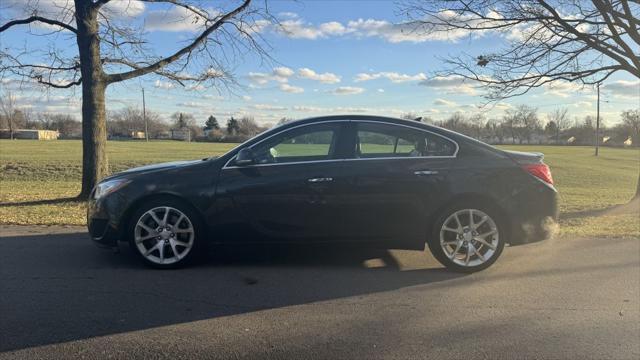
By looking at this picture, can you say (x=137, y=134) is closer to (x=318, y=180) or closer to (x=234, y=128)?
(x=234, y=128)

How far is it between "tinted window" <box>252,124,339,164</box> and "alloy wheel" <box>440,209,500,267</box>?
1.47m

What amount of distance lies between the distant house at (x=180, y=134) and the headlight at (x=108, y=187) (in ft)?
344

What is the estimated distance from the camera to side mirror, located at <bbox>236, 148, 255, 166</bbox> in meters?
5.11

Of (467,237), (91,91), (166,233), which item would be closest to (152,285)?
(166,233)

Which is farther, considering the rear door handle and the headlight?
the headlight

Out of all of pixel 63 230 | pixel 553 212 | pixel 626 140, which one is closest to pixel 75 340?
pixel 63 230

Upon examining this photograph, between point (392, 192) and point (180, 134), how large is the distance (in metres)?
116

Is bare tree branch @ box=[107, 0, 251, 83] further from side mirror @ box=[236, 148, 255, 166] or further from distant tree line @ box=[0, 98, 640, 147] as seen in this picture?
distant tree line @ box=[0, 98, 640, 147]

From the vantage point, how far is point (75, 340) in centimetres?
352

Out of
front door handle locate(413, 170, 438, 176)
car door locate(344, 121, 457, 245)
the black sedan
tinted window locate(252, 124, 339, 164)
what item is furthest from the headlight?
front door handle locate(413, 170, 438, 176)

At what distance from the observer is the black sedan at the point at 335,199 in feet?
16.8

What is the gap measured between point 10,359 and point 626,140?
11766cm

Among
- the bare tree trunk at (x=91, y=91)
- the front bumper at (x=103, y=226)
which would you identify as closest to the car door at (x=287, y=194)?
the front bumper at (x=103, y=226)

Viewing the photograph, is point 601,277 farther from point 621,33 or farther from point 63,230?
point 621,33
